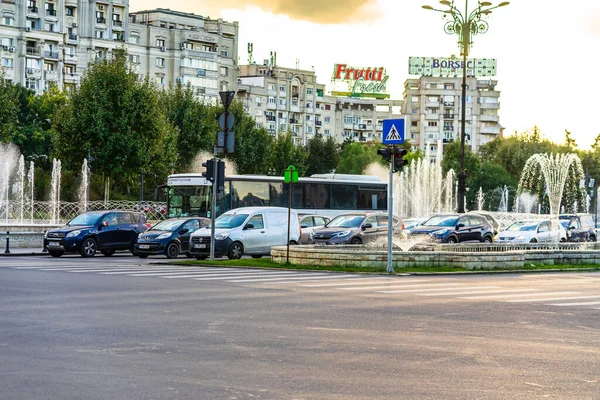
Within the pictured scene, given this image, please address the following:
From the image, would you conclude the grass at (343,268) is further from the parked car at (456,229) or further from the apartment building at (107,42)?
the apartment building at (107,42)

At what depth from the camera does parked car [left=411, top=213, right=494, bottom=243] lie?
37.9 metres

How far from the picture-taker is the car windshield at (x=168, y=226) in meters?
34.5

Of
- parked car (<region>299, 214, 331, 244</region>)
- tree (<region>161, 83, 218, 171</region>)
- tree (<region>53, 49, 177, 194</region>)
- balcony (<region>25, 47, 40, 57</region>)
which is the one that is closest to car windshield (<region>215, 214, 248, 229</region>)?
parked car (<region>299, 214, 331, 244</region>)

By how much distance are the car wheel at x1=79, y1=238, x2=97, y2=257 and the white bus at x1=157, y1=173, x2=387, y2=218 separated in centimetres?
843

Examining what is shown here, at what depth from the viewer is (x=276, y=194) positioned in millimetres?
45438

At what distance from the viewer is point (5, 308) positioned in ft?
49.0

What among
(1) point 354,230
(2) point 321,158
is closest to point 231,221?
(1) point 354,230

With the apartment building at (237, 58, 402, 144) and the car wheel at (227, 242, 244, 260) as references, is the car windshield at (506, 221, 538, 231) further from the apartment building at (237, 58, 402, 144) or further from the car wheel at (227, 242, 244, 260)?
the apartment building at (237, 58, 402, 144)

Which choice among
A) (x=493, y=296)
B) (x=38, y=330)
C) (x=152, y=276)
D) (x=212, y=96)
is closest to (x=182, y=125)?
(x=212, y=96)

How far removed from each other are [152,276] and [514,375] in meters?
14.8

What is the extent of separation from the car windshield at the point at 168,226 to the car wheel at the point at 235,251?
3136mm

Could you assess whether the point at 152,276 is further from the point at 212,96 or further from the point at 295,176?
the point at 212,96

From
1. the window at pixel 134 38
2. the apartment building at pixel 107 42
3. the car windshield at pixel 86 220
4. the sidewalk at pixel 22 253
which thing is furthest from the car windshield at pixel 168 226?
the window at pixel 134 38

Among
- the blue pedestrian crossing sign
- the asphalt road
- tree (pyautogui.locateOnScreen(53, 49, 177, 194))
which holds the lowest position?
the asphalt road
